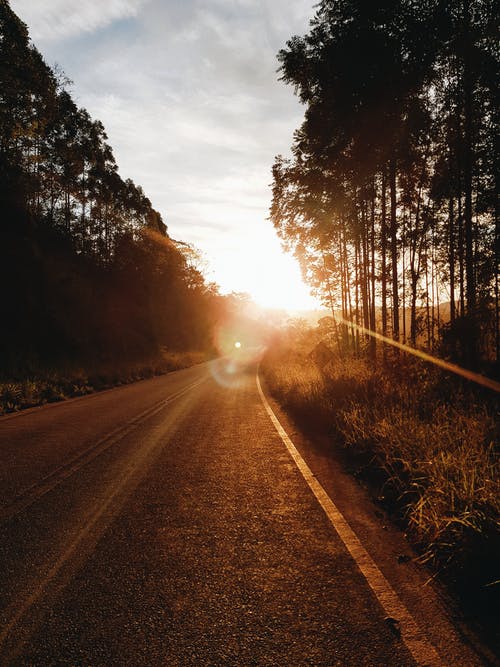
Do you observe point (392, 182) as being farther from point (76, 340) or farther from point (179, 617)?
point (76, 340)

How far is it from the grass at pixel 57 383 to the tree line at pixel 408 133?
11718 mm

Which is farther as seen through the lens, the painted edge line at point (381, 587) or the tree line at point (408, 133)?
the tree line at point (408, 133)

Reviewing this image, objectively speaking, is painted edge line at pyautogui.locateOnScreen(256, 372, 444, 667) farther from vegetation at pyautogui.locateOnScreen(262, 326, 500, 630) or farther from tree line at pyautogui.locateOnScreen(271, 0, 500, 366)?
tree line at pyautogui.locateOnScreen(271, 0, 500, 366)

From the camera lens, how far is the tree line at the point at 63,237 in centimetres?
1659

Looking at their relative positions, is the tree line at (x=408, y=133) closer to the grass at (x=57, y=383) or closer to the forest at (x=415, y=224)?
the forest at (x=415, y=224)

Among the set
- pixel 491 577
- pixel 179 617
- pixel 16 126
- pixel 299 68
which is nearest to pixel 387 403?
pixel 491 577

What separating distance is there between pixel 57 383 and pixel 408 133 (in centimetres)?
1528

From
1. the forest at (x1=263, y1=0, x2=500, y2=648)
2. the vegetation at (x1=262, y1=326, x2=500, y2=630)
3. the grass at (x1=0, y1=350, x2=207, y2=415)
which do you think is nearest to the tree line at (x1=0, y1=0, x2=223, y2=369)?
the grass at (x1=0, y1=350, x2=207, y2=415)

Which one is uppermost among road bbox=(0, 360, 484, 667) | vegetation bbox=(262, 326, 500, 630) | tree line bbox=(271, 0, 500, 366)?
tree line bbox=(271, 0, 500, 366)

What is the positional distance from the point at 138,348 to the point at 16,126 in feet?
78.6

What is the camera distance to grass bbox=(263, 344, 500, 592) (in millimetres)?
3098

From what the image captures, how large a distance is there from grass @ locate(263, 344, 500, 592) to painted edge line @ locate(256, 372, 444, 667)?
1.62ft

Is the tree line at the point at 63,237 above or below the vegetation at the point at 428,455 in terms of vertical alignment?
above

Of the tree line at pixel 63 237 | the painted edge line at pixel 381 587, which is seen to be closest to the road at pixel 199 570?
the painted edge line at pixel 381 587
